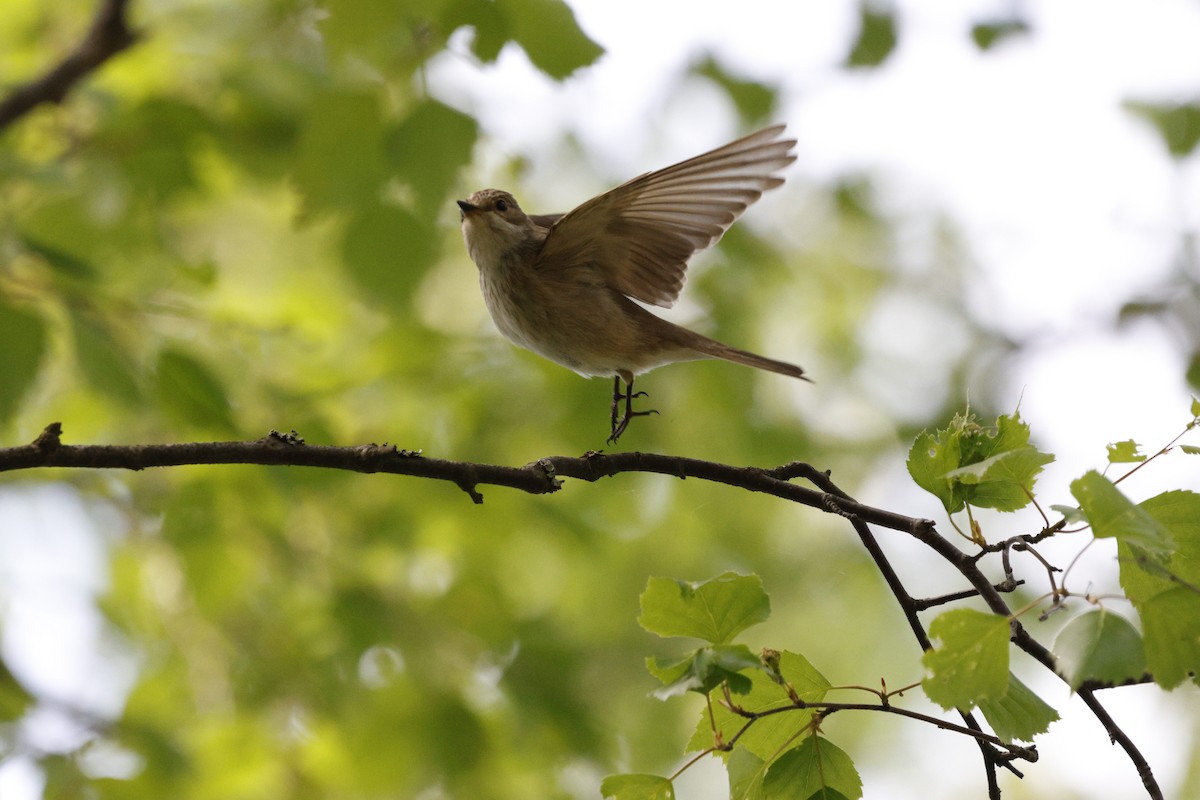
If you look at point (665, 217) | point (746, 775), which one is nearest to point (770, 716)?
point (746, 775)

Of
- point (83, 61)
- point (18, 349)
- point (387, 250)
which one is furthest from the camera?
point (387, 250)

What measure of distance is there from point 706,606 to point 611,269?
2130 mm

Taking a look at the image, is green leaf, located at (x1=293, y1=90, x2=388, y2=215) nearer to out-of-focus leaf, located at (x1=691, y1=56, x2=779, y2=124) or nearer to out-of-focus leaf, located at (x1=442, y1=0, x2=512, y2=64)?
out-of-focus leaf, located at (x1=442, y1=0, x2=512, y2=64)

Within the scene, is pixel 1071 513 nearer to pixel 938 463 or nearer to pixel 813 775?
pixel 938 463

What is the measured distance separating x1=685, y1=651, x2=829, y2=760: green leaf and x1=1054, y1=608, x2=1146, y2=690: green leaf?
0.46m

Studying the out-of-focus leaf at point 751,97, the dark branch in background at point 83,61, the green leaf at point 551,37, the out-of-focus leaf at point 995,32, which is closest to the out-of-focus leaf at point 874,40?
the out-of-focus leaf at point 995,32

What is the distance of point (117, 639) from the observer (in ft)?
22.4

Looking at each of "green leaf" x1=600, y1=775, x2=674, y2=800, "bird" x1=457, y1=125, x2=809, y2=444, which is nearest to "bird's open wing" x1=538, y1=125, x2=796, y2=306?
"bird" x1=457, y1=125, x2=809, y2=444

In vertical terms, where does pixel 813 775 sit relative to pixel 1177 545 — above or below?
below

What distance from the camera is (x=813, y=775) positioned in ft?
6.28

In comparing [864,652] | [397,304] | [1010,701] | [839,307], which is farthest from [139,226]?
[864,652]

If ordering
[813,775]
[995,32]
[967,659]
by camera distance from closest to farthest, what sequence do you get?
[967,659] < [813,775] < [995,32]

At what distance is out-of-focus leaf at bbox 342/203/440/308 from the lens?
436 cm

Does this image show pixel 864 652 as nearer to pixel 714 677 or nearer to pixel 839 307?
pixel 839 307
